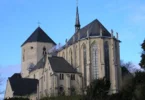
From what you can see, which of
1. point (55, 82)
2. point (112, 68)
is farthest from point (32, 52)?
point (112, 68)

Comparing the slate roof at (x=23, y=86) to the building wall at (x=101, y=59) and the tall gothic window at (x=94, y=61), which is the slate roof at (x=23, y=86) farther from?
the tall gothic window at (x=94, y=61)

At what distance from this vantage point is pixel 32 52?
9588cm

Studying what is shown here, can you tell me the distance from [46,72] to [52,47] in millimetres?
23692

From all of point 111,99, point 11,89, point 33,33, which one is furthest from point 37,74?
point 111,99

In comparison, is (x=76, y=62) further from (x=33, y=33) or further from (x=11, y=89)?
(x=33, y=33)

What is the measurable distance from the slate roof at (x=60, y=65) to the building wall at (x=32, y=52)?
70.2ft

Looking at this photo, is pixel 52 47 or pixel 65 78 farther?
pixel 52 47

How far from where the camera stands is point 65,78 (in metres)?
69.7

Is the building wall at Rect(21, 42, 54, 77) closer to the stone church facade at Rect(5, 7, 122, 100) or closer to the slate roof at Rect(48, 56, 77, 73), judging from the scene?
the stone church facade at Rect(5, 7, 122, 100)

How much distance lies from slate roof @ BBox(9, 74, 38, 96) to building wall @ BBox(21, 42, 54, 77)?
36.2 feet

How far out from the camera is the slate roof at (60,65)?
230 feet

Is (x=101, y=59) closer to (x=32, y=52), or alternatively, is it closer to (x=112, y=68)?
(x=112, y=68)

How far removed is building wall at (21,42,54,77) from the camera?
3767 inches

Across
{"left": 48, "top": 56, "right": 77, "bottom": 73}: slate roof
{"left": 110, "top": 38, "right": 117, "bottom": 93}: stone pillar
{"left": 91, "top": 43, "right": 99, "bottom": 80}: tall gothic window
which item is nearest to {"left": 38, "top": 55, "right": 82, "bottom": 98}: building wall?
{"left": 48, "top": 56, "right": 77, "bottom": 73}: slate roof
